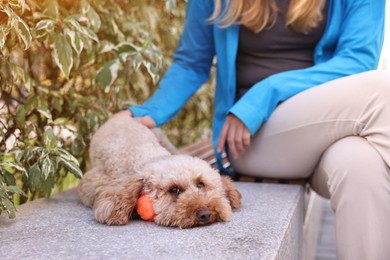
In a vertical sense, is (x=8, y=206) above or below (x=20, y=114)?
below

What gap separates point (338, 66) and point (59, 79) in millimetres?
1309

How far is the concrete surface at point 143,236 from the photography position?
4.86 ft

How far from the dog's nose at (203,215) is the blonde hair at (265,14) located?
106 cm

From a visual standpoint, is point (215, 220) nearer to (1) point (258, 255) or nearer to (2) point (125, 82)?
(1) point (258, 255)

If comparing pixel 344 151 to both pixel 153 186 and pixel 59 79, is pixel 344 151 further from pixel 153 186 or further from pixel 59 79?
pixel 59 79

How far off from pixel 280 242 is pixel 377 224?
0.44 metres

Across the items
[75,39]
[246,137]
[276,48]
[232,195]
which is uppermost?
[75,39]

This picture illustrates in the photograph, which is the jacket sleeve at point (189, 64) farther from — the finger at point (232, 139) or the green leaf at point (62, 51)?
the green leaf at point (62, 51)

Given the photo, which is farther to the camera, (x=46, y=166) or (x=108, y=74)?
(x=108, y=74)

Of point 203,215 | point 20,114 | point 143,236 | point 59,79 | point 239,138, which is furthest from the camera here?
point 59,79

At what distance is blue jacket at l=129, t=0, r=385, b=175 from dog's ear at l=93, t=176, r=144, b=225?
0.61 metres

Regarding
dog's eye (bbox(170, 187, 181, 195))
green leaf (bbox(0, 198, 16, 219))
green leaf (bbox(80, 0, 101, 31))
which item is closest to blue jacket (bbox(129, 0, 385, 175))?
green leaf (bbox(80, 0, 101, 31))

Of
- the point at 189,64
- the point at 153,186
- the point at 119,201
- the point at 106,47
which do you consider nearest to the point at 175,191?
the point at 153,186

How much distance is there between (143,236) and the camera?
1.66 m
